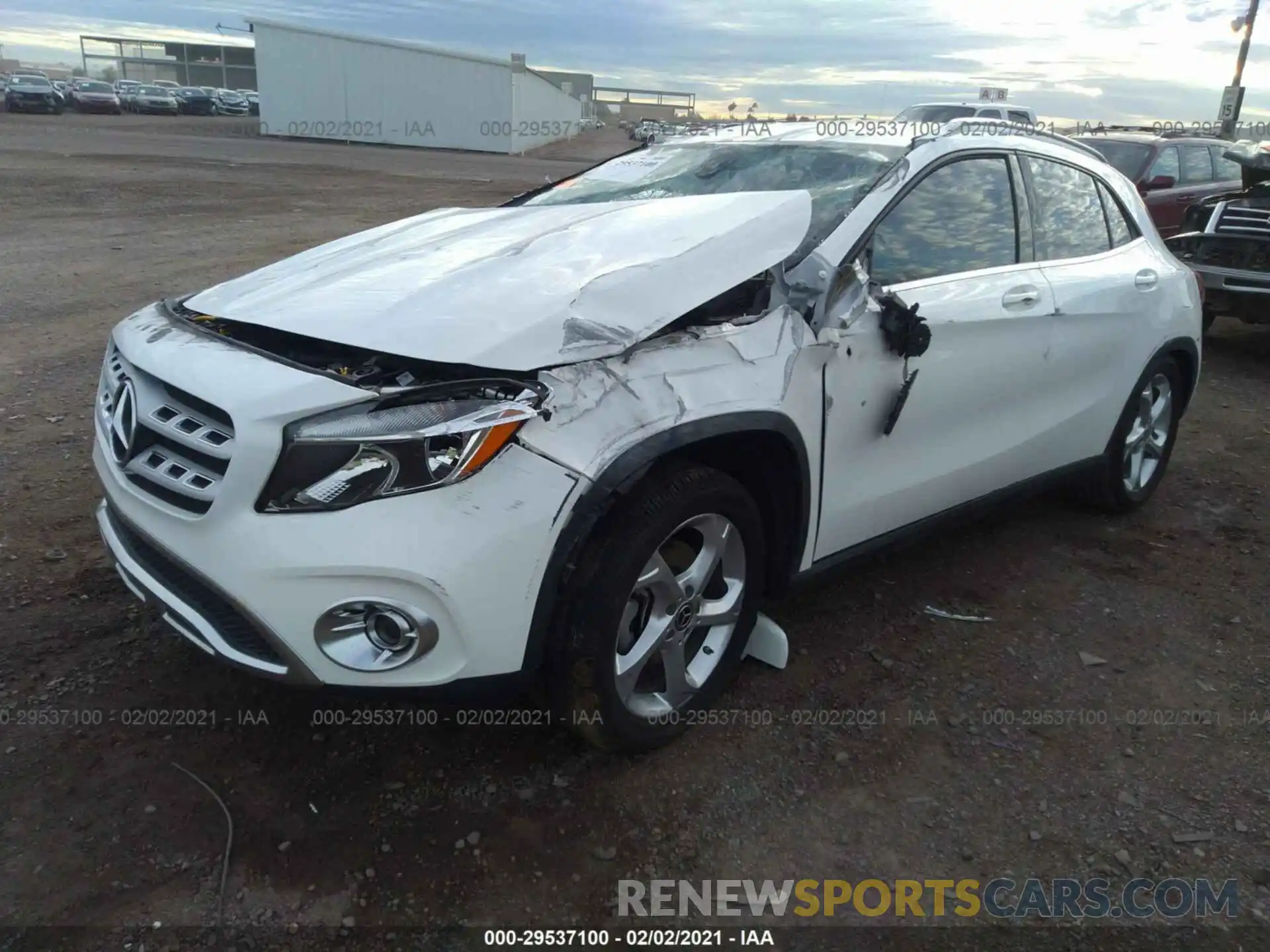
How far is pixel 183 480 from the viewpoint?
7.55 ft

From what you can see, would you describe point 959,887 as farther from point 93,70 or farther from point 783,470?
point 93,70

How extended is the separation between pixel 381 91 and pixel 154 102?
18912mm

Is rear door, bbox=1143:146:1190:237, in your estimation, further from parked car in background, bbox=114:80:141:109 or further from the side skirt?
parked car in background, bbox=114:80:141:109

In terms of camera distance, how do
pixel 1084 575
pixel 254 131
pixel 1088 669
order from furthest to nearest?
pixel 254 131
pixel 1084 575
pixel 1088 669

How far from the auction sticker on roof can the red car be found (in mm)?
8173

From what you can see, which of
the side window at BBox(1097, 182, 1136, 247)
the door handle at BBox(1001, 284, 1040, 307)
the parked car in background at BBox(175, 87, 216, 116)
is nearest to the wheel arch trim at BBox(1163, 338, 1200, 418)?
the side window at BBox(1097, 182, 1136, 247)

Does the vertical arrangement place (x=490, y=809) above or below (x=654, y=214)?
below

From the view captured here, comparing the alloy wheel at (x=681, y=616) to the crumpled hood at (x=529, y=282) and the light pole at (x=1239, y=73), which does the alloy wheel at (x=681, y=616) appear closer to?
the crumpled hood at (x=529, y=282)

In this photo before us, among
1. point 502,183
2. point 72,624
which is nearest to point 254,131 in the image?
point 502,183

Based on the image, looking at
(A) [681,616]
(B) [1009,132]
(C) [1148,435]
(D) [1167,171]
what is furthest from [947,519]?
(D) [1167,171]

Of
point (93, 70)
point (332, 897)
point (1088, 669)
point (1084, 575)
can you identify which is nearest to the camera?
point (332, 897)

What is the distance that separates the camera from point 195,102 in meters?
51.7

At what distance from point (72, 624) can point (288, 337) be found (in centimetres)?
142

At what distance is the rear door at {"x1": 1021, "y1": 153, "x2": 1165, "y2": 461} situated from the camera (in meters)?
3.87
